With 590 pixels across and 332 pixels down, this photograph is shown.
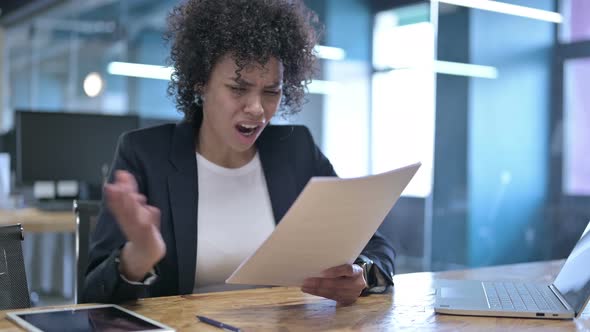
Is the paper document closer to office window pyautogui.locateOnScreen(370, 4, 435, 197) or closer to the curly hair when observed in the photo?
the curly hair

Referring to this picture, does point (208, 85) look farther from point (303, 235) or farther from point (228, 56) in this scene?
point (303, 235)

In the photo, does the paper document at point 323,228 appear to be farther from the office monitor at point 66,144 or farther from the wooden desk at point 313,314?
the office monitor at point 66,144

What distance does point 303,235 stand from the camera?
1.19 meters

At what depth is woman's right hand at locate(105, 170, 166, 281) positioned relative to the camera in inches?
40.8

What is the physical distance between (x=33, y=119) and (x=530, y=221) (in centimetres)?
287

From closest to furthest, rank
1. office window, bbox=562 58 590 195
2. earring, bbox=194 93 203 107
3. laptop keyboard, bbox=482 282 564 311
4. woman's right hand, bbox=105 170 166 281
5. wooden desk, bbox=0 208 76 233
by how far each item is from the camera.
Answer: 1. woman's right hand, bbox=105 170 166 281
2. laptop keyboard, bbox=482 282 564 311
3. earring, bbox=194 93 203 107
4. wooden desk, bbox=0 208 76 233
5. office window, bbox=562 58 590 195

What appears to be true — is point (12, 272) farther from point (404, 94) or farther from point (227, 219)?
point (404, 94)

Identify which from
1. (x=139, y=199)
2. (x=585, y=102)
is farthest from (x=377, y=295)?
(x=585, y=102)

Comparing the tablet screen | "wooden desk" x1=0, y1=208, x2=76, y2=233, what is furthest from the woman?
"wooden desk" x1=0, y1=208, x2=76, y2=233

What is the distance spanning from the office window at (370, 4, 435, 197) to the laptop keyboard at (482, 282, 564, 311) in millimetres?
2378

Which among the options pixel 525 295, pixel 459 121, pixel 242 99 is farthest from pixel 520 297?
pixel 459 121

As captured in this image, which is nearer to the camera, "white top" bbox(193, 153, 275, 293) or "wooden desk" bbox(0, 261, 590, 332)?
"wooden desk" bbox(0, 261, 590, 332)

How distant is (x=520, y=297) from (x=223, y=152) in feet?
2.59

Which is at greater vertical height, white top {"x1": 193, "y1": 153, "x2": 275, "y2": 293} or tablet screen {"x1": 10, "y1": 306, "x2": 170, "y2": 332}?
white top {"x1": 193, "y1": 153, "x2": 275, "y2": 293}
